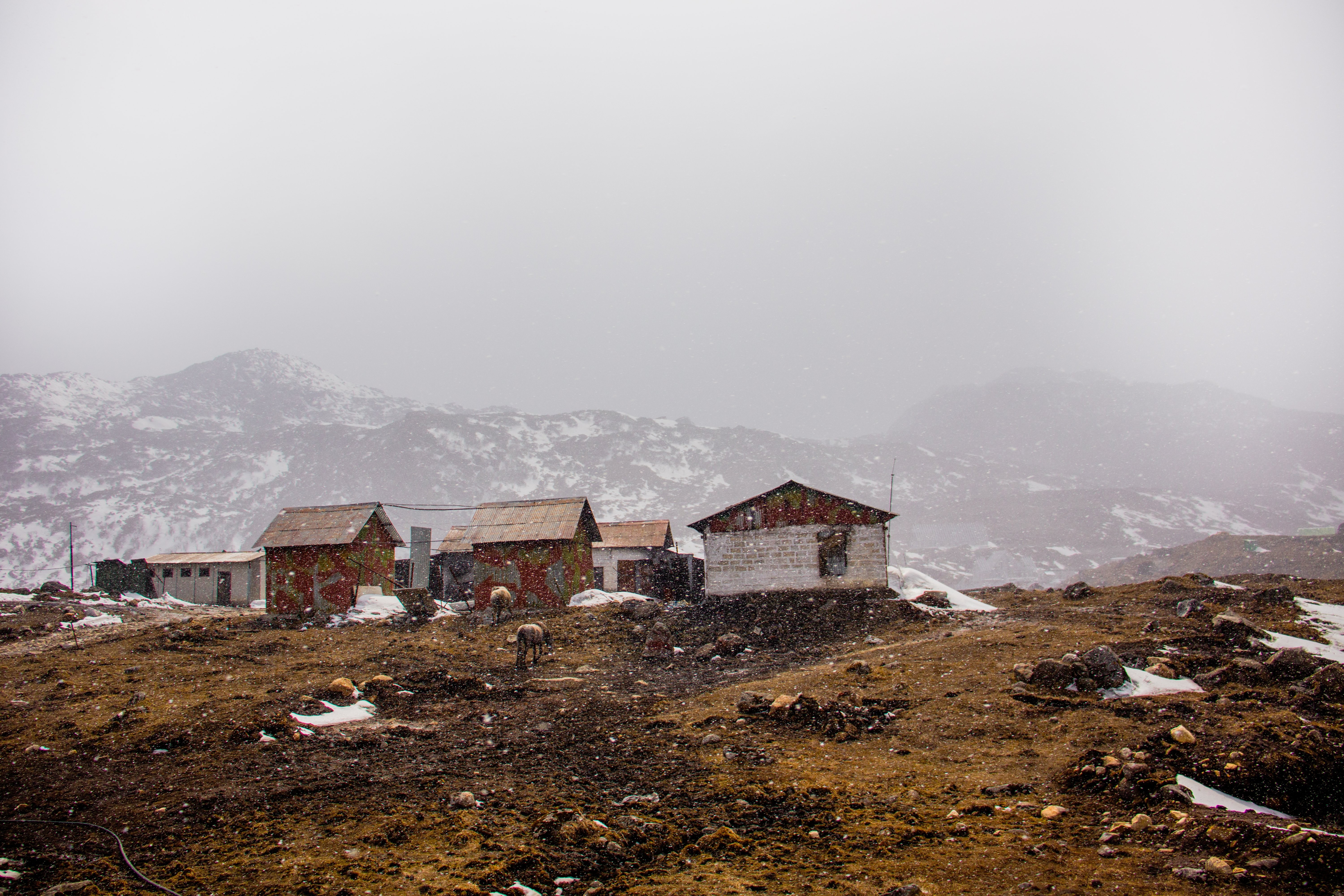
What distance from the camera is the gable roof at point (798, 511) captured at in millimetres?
25609

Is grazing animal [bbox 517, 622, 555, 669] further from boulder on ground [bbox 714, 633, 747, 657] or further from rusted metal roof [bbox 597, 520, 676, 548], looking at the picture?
Answer: rusted metal roof [bbox 597, 520, 676, 548]

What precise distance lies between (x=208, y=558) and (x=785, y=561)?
35.0m

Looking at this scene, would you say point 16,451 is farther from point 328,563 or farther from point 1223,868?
point 1223,868

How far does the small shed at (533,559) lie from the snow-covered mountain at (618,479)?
72730mm

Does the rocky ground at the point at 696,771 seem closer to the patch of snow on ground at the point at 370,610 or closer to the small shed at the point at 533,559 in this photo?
the patch of snow on ground at the point at 370,610

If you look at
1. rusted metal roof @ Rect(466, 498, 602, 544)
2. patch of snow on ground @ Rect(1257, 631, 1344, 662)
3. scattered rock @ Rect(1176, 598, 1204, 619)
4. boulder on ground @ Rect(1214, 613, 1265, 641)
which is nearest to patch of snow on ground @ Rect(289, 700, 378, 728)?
rusted metal roof @ Rect(466, 498, 602, 544)

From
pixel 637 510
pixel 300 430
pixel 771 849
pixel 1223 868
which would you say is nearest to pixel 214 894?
pixel 771 849

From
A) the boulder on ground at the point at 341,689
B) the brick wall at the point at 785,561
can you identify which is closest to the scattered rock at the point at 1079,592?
the brick wall at the point at 785,561

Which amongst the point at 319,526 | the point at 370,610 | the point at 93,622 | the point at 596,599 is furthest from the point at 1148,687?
the point at 93,622

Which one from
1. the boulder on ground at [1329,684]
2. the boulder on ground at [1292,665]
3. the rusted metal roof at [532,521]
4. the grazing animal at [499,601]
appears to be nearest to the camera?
the boulder on ground at [1329,684]

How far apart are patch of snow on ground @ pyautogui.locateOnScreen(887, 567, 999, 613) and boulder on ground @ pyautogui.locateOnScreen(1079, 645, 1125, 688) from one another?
35.9 feet

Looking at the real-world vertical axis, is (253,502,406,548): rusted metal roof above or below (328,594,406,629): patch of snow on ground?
above

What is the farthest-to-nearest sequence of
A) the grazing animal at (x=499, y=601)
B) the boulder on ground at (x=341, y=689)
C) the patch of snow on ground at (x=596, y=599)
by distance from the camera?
the patch of snow on ground at (x=596, y=599)
the grazing animal at (x=499, y=601)
the boulder on ground at (x=341, y=689)

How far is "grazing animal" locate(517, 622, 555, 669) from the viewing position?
1759cm
